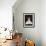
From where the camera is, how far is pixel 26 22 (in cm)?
603

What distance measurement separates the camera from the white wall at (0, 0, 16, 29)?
4953 millimetres

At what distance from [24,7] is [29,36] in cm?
146

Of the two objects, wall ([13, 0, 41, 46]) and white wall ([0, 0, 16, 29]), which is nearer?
white wall ([0, 0, 16, 29])

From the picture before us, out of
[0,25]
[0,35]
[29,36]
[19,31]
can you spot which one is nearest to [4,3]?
[0,25]

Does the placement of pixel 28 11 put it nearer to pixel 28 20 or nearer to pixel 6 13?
pixel 28 20

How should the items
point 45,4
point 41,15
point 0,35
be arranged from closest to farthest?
point 0,35
point 45,4
point 41,15

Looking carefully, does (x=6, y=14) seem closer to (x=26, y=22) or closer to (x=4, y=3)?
(x=4, y=3)

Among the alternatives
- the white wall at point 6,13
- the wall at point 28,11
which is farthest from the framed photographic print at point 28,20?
the white wall at point 6,13

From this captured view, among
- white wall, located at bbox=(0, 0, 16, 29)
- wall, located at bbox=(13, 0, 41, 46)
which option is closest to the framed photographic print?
wall, located at bbox=(13, 0, 41, 46)

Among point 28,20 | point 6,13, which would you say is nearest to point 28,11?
point 28,20

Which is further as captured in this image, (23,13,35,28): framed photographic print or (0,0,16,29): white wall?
(23,13,35,28): framed photographic print

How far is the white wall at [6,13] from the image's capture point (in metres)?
4.95

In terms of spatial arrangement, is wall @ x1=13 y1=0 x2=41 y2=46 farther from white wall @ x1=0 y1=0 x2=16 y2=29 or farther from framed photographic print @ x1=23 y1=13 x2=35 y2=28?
white wall @ x1=0 y1=0 x2=16 y2=29

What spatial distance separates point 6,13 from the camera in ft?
16.4
